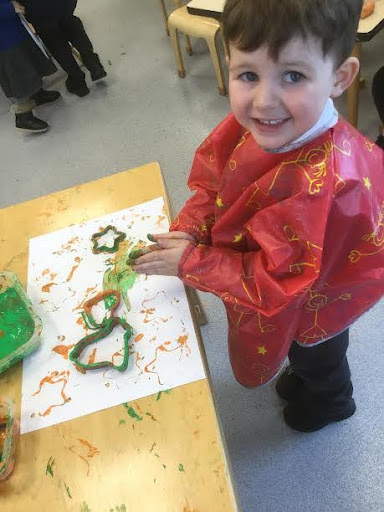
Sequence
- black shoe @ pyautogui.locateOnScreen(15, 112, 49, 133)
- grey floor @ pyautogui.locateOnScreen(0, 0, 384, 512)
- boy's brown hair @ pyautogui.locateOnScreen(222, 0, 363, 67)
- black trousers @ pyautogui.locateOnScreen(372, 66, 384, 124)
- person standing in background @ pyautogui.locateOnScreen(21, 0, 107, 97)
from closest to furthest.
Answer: boy's brown hair @ pyautogui.locateOnScreen(222, 0, 363, 67)
grey floor @ pyautogui.locateOnScreen(0, 0, 384, 512)
black trousers @ pyautogui.locateOnScreen(372, 66, 384, 124)
person standing in background @ pyautogui.locateOnScreen(21, 0, 107, 97)
black shoe @ pyautogui.locateOnScreen(15, 112, 49, 133)

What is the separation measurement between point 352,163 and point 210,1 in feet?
5.40

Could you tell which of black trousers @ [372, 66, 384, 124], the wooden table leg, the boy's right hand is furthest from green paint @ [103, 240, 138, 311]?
the boy's right hand

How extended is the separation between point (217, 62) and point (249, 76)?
1901 millimetres

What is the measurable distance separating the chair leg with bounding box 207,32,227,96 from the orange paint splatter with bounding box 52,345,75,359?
189cm

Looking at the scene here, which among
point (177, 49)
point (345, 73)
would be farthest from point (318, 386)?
point (177, 49)

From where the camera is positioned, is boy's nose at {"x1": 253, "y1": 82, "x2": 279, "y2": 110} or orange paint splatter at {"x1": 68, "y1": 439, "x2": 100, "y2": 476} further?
orange paint splatter at {"x1": 68, "y1": 439, "x2": 100, "y2": 476}

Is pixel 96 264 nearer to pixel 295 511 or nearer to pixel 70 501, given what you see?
pixel 70 501

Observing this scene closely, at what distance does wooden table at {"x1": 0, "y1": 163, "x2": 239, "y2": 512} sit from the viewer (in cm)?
69

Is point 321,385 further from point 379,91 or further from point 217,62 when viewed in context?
point 217,62

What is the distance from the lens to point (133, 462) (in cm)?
73

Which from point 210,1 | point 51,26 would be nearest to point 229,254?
point 210,1

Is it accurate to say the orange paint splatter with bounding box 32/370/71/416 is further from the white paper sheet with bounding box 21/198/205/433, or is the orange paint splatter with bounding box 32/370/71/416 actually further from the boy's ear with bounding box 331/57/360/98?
the boy's ear with bounding box 331/57/360/98

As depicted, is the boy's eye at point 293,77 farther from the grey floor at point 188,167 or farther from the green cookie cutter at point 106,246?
the grey floor at point 188,167

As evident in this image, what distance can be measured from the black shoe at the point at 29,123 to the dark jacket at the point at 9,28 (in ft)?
1.23
